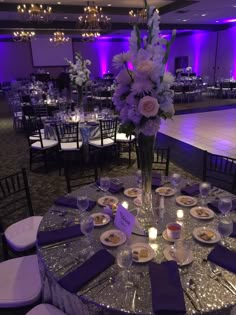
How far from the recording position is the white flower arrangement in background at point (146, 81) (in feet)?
4.46

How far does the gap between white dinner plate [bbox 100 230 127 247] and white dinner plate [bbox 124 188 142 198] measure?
1.61ft

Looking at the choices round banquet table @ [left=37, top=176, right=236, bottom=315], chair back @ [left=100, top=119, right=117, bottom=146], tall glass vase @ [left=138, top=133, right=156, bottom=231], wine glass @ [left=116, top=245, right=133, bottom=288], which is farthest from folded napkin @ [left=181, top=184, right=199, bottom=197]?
chair back @ [left=100, top=119, right=117, bottom=146]

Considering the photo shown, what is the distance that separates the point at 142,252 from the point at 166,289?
0.26 metres

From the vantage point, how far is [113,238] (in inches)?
63.0

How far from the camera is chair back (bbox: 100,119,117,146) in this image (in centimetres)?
482

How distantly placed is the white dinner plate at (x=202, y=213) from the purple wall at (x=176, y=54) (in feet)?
47.4

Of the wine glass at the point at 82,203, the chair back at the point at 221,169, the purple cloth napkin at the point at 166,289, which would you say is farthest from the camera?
the chair back at the point at 221,169

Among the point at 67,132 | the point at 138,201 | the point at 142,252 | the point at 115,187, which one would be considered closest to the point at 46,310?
the point at 142,252

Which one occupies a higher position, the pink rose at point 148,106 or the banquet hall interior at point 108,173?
the pink rose at point 148,106

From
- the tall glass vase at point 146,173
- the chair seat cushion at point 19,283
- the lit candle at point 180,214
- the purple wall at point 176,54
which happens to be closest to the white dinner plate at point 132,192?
the tall glass vase at point 146,173

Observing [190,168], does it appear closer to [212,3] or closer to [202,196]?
[202,196]

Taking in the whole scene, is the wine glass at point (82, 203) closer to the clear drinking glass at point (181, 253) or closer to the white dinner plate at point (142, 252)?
the white dinner plate at point (142, 252)

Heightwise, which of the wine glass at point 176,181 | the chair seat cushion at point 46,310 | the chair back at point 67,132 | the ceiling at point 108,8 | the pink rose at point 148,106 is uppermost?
the ceiling at point 108,8

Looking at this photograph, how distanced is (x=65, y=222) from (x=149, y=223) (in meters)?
0.55
